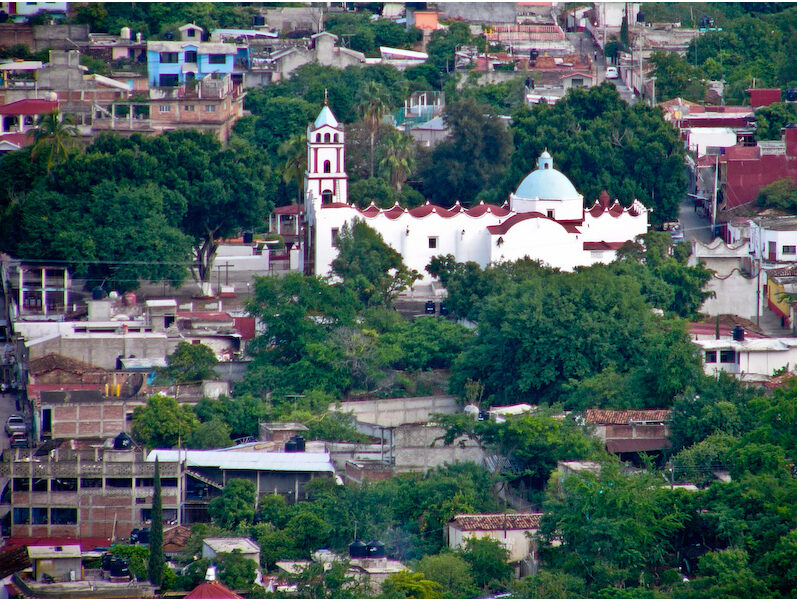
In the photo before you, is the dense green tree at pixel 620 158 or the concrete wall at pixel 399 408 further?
the dense green tree at pixel 620 158

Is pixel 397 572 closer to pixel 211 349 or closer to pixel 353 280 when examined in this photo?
pixel 211 349

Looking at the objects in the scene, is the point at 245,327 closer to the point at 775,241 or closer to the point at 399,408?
the point at 399,408

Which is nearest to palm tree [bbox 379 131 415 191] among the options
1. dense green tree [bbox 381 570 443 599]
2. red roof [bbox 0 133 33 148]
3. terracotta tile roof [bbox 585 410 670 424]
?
red roof [bbox 0 133 33 148]

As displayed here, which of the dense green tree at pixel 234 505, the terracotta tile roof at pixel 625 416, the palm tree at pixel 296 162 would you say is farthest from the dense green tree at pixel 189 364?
A: the palm tree at pixel 296 162

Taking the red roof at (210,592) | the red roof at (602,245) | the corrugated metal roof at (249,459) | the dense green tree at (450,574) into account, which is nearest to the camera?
the red roof at (210,592)

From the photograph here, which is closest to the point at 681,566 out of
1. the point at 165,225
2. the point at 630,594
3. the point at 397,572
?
the point at 630,594

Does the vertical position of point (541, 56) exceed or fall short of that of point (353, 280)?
it exceeds it

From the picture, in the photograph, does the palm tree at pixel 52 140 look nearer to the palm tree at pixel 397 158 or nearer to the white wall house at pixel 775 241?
the palm tree at pixel 397 158
